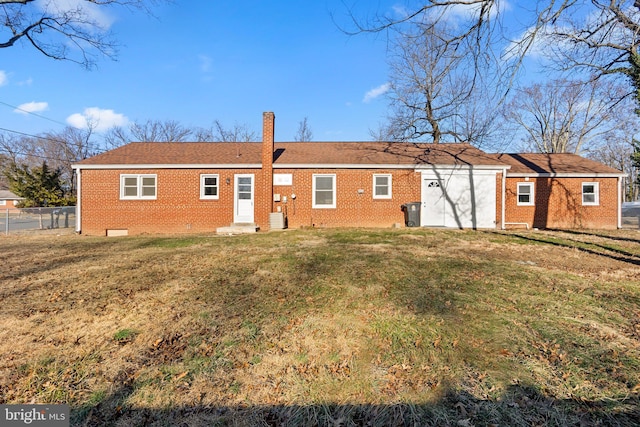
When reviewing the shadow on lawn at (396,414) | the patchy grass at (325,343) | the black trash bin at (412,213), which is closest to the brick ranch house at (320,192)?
the black trash bin at (412,213)

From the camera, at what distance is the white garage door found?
1364 cm

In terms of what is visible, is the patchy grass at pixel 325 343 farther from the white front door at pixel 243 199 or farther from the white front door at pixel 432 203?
the white front door at pixel 432 203

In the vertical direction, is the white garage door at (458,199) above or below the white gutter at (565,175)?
below

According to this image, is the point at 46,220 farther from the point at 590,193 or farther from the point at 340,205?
the point at 590,193

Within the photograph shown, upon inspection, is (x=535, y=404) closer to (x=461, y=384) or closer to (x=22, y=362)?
(x=461, y=384)

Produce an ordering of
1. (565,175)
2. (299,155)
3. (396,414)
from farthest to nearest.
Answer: (299,155), (565,175), (396,414)

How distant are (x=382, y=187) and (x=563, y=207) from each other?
349 inches

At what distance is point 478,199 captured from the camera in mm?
13672

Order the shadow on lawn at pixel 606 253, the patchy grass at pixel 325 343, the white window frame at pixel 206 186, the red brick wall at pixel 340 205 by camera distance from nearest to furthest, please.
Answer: the patchy grass at pixel 325 343, the shadow on lawn at pixel 606 253, the white window frame at pixel 206 186, the red brick wall at pixel 340 205

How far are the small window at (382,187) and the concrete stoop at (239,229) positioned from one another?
557 cm

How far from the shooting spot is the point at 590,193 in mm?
14336

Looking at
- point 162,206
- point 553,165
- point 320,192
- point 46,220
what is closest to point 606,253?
point 553,165

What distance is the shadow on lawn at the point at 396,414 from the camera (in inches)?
86.4

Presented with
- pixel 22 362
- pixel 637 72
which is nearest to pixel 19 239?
pixel 22 362
